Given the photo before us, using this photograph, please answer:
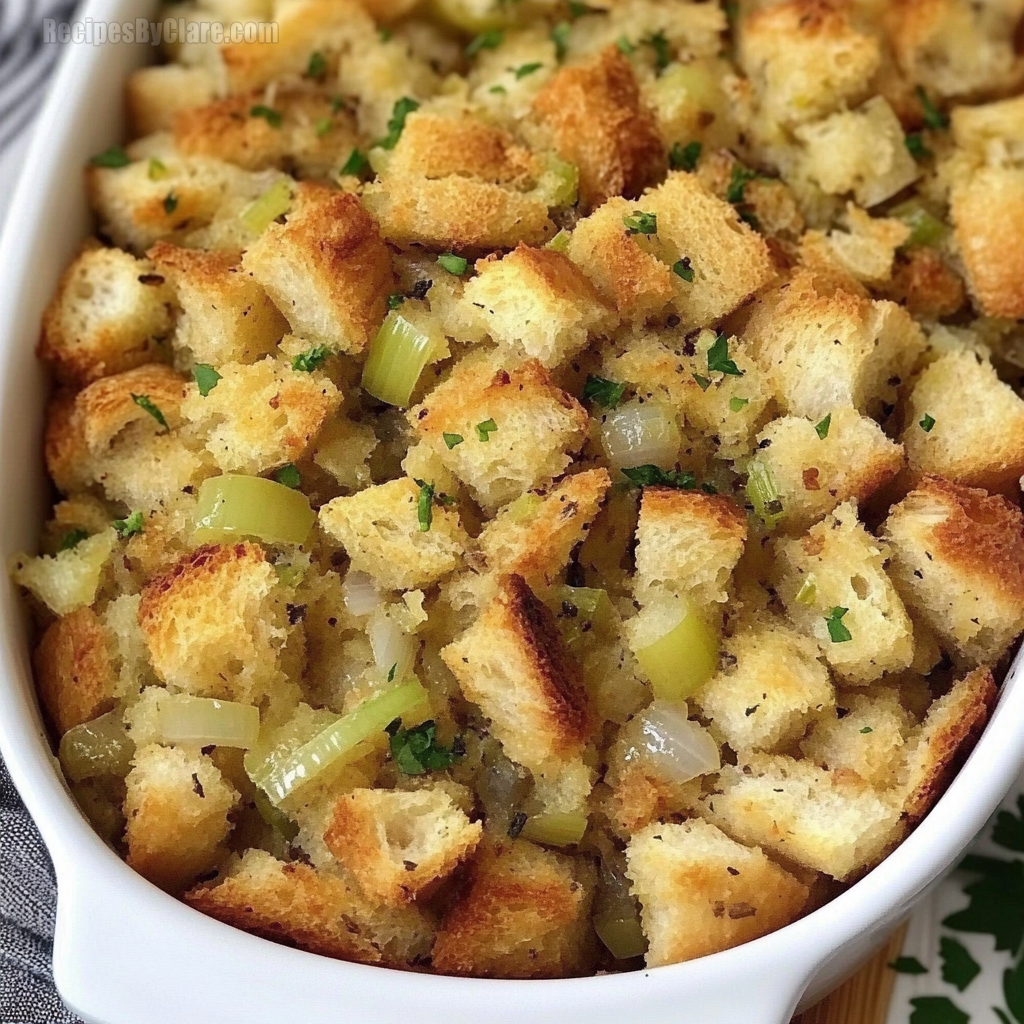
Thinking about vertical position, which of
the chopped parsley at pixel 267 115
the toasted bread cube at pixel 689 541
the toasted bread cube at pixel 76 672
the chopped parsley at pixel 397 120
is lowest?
the toasted bread cube at pixel 689 541

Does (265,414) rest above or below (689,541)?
above

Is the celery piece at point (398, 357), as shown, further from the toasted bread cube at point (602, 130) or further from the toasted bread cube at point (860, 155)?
the toasted bread cube at point (860, 155)

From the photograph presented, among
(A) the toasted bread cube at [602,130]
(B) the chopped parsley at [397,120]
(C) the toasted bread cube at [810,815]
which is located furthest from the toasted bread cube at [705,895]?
(B) the chopped parsley at [397,120]

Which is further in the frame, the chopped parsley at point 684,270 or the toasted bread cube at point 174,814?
the chopped parsley at point 684,270

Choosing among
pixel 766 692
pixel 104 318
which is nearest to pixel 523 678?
pixel 766 692

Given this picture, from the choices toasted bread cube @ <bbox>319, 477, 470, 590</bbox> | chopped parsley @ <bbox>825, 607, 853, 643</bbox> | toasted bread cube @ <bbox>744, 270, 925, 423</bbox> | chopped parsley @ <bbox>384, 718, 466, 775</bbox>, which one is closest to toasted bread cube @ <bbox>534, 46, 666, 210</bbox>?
toasted bread cube @ <bbox>744, 270, 925, 423</bbox>

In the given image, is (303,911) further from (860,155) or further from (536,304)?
(860,155)

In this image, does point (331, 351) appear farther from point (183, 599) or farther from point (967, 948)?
point (967, 948)

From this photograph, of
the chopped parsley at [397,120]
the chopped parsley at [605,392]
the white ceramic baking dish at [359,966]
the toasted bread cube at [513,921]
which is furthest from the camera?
the chopped parsley at [397,120]
